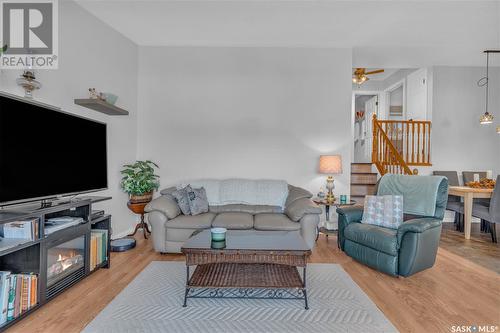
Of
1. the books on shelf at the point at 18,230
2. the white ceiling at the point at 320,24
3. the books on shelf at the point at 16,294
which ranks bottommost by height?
the books on shelf at the point at 16,294

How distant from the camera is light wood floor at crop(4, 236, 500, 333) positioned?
1.87 metres

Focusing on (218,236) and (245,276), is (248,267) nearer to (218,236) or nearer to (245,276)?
(245,276)

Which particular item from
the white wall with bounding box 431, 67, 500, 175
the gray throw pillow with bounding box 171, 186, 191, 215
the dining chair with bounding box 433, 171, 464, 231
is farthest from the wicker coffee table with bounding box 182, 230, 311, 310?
the white wall with bounding box 431, 67, 500, 175

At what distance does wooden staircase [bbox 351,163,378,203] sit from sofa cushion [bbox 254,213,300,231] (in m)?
2.16

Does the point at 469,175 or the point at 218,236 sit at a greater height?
the point at 469,175

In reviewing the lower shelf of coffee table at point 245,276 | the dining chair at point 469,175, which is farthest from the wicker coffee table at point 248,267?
the dining chair at point 469,175

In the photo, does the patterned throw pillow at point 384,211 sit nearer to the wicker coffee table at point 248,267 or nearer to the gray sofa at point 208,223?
the gray sofa at point 208,223

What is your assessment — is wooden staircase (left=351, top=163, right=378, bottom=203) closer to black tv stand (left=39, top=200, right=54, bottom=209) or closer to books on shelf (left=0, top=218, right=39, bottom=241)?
black tv stand (left=39, top=200, right=54, bottom=209)

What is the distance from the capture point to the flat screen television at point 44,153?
1.84 meters

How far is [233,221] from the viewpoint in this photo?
3121mm

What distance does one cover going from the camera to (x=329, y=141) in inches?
168

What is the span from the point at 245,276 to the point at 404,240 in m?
1.60

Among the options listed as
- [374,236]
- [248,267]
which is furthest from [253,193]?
[374,236]

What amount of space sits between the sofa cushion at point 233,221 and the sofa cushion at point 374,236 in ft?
3.85
